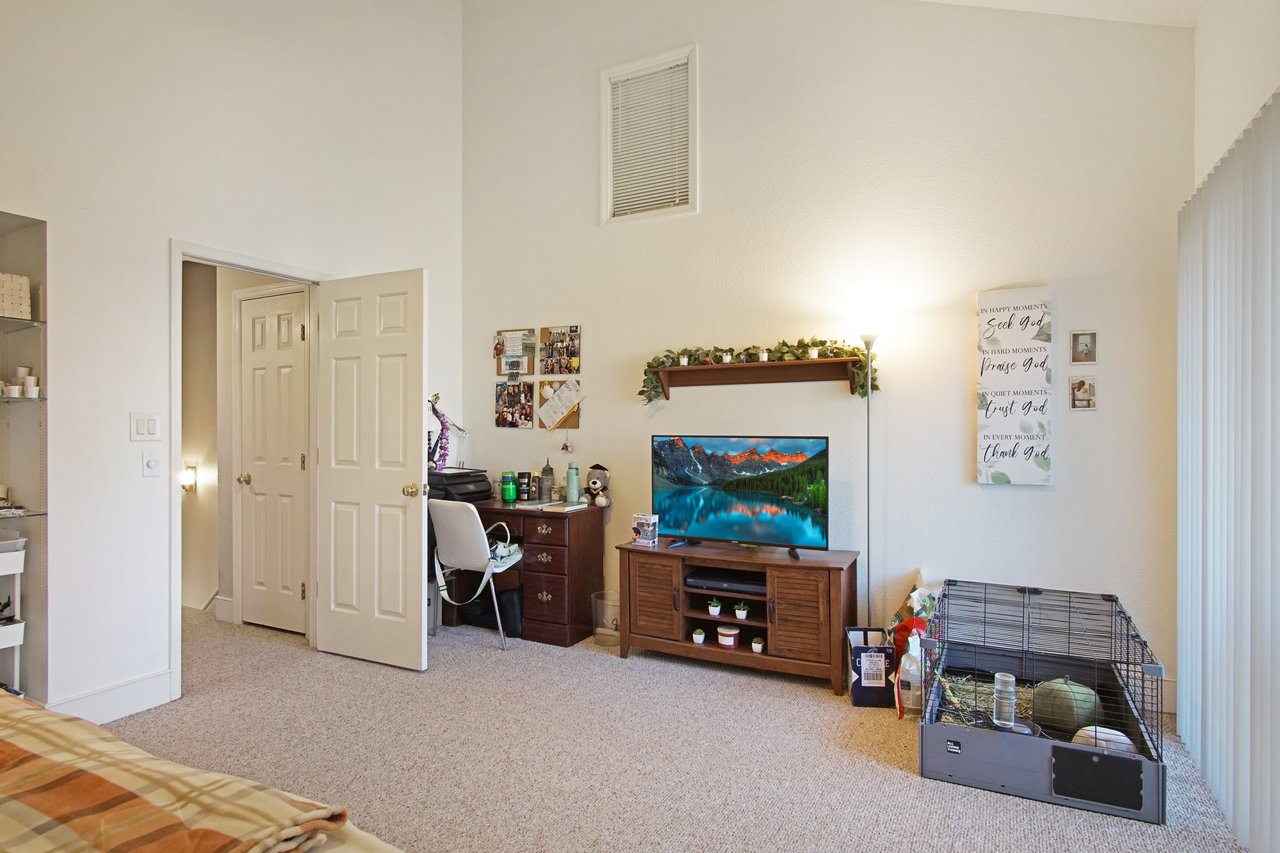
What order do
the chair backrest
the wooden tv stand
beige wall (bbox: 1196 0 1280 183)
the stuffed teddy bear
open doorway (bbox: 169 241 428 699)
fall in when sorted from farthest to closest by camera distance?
the stuffed teddy bear
the chair backrest
open doorway (bbox: 169 241 428 699)
the wooden tv stand
beige wall (bbox: 1196 0 1280 183)

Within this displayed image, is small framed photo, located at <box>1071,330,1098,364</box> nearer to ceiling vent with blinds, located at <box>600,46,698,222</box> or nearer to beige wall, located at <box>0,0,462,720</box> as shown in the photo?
ceiling vent with blinds, located at <box>600,46,698,222</box>

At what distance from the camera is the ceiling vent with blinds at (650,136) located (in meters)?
4.27

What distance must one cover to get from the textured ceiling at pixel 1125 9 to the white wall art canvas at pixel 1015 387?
1196mm

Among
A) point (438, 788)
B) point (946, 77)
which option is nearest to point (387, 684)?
point (438, 788)

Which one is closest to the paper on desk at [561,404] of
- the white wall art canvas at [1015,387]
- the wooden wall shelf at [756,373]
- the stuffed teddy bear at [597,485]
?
the stuffed teddy bear at [597,485]

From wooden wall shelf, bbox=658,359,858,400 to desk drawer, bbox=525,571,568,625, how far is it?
1271 millimetres

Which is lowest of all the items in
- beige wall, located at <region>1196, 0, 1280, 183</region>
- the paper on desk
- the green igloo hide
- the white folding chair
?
the green igloo hide

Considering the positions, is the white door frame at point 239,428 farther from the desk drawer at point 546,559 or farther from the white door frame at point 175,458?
the desk drawer at point 546,559

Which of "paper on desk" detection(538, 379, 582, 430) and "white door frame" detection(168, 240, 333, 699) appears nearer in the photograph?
"white door frame" detection(168, 240, 333, 699)

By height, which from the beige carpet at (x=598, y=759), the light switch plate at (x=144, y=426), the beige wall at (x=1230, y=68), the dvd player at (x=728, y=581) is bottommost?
the beige carpet at (x=598, y=759)

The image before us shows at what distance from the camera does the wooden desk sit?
4141 millimetres

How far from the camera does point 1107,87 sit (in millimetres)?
3225

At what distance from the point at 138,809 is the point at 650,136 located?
4156 millimetres

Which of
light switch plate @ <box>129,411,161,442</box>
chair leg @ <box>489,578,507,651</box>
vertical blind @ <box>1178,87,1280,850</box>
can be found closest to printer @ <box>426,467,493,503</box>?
chair leg @ <box>489,578,507,651</box>
